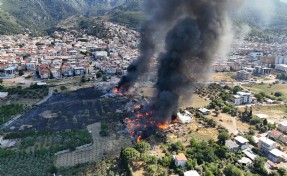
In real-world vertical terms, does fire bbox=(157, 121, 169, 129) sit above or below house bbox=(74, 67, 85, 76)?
below

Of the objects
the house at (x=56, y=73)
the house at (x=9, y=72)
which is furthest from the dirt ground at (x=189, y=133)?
the house at (x=9, y=72)

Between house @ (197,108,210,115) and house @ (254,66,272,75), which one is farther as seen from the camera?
house @ (254,66,272,75)

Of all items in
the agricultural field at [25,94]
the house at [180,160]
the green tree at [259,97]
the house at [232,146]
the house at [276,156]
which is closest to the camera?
the house at [180,160]

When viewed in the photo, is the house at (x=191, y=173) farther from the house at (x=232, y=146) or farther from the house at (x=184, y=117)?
the house at (x=184, y=117)

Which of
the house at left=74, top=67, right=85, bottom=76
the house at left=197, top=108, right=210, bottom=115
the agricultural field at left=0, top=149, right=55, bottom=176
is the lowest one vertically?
the agricultural field at left=0, top=149, right=55, bottom=176

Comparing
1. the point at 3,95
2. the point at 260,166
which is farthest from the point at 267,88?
the point at 3,95

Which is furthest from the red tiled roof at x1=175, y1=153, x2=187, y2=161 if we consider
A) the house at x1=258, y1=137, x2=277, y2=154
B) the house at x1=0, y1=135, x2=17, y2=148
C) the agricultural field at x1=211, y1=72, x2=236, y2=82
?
the agricultural field at x1=211, y1=72, x2=236, y2=82

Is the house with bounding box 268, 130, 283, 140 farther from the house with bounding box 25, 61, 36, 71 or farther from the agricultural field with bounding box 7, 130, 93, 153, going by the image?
the house with bounding box 25, 61, 36, 71

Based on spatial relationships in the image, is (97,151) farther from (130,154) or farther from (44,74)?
(44,74)
